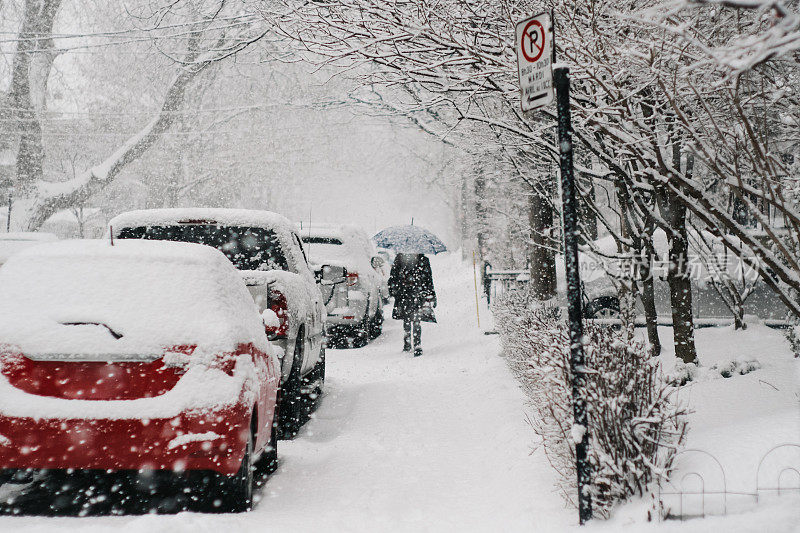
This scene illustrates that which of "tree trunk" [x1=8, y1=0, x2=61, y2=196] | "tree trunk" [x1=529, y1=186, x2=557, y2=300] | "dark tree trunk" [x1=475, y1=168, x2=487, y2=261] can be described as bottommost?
"tree trunk" [x1=529, y1=186, x2=557, y2=300]

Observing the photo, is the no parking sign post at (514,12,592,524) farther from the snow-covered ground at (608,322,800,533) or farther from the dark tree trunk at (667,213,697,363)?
the dark tree trunk at (667,213,697,363)

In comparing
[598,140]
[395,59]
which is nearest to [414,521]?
[395,59]

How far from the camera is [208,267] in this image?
4.65 m

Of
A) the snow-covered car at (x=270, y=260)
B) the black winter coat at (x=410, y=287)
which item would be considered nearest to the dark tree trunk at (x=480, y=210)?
the black winter coat at (x=410, y=287)

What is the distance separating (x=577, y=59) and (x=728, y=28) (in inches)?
70.3

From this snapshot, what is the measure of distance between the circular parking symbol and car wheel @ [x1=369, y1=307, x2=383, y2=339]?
1082 cm

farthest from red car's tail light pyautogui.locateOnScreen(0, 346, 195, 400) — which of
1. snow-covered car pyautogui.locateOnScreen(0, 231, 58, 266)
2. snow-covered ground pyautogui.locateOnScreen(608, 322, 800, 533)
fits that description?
snow-covered car pyautogui.locateOnScreen(0, 231, 58, 266)

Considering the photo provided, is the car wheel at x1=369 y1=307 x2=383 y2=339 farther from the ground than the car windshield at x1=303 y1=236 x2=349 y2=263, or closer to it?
closer to it

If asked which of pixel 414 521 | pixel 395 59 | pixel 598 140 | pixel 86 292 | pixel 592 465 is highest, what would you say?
pixel 395 59

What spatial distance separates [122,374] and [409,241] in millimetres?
9649

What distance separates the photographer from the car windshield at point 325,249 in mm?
12891

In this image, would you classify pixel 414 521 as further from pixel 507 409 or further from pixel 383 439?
pixel 507 409

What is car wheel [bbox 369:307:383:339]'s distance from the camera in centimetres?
1504

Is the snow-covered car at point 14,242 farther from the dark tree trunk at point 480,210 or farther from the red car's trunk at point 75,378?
the dark tree trunk at point 480,210
